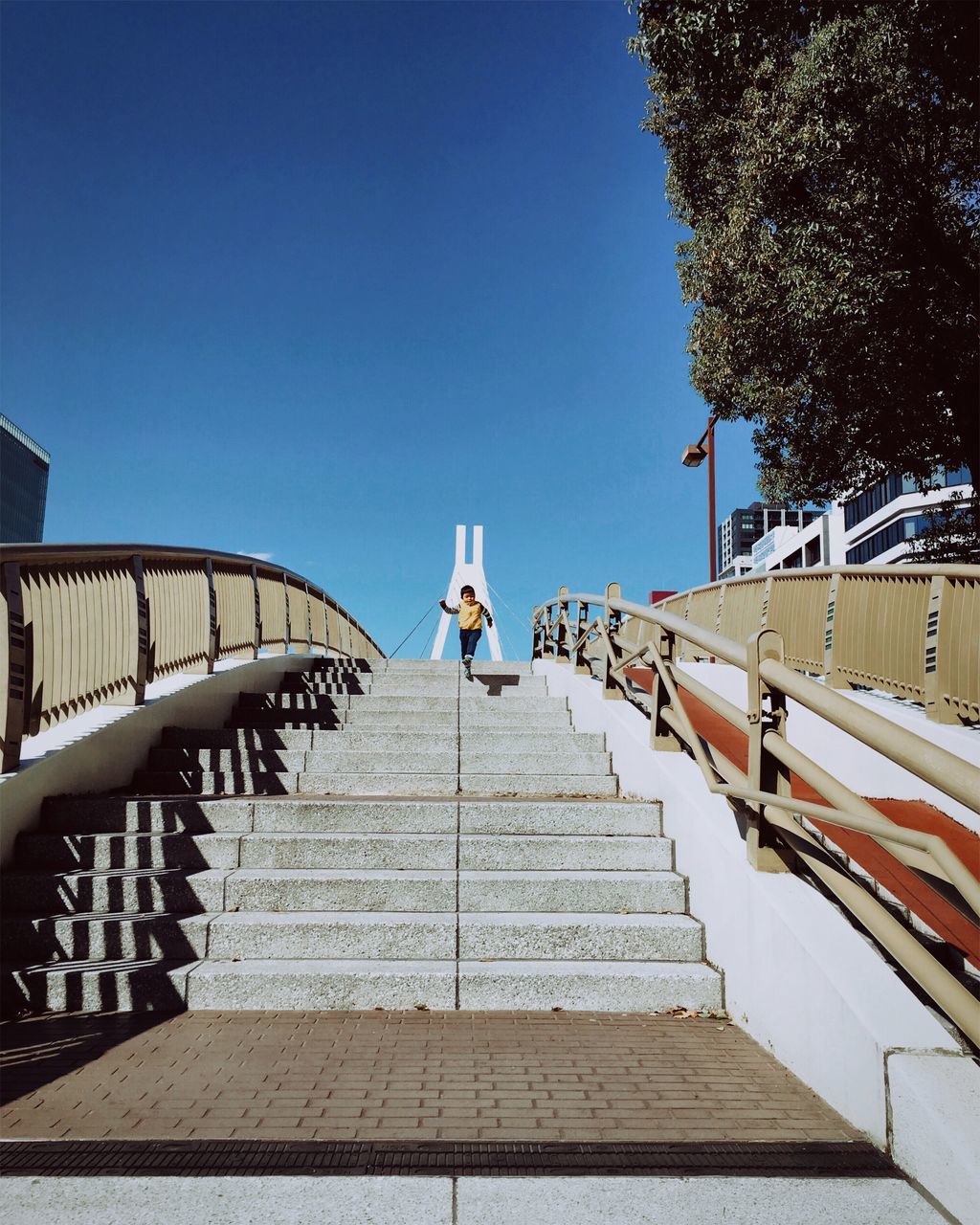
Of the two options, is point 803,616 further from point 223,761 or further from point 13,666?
point 13,666

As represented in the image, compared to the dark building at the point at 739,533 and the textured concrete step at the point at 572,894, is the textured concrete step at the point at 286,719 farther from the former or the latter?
the dark building at the point at 739,533

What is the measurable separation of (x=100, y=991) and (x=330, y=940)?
1.04 m

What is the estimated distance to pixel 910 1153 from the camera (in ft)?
7.84

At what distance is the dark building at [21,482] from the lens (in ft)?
326

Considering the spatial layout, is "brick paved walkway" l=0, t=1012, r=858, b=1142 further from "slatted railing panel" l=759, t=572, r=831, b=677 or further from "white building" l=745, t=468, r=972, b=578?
"white building" l=745, t=468, r=972, b=578

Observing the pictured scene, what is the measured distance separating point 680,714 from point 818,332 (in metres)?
7.90

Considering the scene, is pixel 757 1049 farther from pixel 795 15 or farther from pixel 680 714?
pixel 795 15

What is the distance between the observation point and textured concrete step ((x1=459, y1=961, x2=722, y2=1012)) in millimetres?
3814

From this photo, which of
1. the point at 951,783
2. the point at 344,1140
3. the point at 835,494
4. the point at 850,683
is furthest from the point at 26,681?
the point at 835,494

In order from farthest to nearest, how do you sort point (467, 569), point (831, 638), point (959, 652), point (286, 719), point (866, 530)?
point (866, 530)
point (467, 569)
point (286, 719)
point (831, 638)
point (959, 652)

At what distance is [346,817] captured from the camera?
486cm

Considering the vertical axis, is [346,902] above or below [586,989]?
above

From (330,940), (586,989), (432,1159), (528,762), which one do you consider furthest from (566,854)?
(432,1159)

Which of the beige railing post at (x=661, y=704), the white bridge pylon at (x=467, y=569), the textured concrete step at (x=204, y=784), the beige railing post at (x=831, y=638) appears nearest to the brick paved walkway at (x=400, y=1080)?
the beige railing post at (x=661, y=704)
